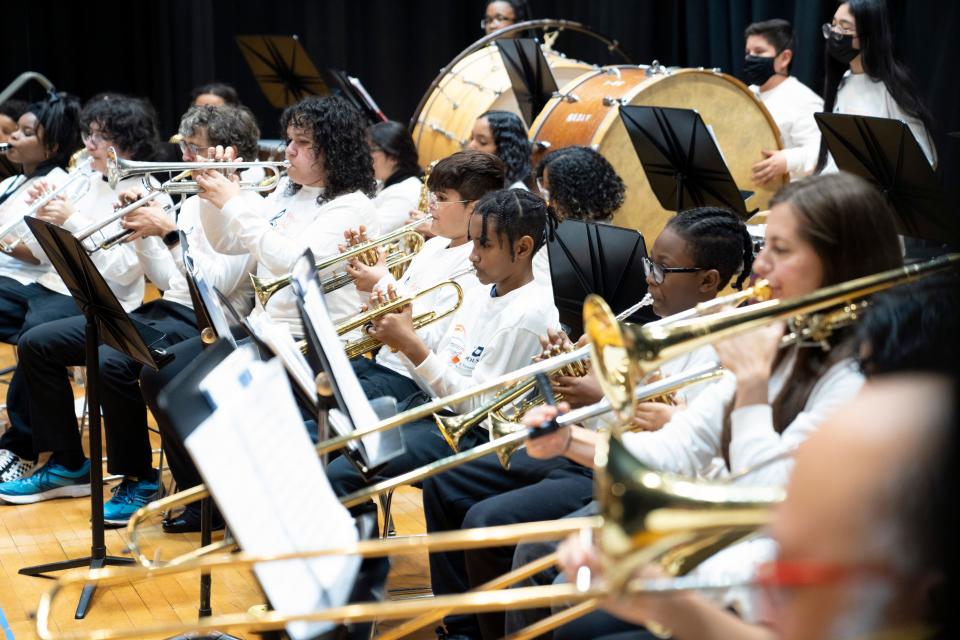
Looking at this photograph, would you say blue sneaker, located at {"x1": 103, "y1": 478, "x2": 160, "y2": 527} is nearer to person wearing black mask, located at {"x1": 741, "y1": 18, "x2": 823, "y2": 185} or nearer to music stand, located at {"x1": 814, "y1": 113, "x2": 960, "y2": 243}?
music stand, located at {"x1": 814, "y1": 113, "x2": 960, "y2": 243}

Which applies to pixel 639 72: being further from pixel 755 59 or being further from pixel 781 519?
pixel 781 519

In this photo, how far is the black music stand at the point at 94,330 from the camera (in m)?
3.14

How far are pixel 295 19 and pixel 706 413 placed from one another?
8051 millimetres

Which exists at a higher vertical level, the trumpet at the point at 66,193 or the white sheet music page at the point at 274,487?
the white sheet music page at the point at 274,487

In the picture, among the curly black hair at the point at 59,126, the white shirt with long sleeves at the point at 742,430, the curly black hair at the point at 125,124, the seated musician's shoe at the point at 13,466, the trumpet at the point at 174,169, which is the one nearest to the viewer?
the white shirt with long sleeves at the point at 742,430

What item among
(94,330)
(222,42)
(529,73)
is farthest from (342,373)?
(222,42)

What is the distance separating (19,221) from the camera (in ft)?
16.0

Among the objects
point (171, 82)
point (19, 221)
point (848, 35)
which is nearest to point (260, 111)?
point (171, 82)

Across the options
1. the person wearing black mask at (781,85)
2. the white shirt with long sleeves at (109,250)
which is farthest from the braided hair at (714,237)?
the person wearing black mask at (781,85)

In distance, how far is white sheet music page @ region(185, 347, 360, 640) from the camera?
60.9 inches

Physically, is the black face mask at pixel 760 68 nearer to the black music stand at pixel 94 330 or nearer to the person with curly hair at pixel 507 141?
the person with curly hair at pixel 507 141

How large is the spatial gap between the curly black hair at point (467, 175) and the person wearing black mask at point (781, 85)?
7.72ft

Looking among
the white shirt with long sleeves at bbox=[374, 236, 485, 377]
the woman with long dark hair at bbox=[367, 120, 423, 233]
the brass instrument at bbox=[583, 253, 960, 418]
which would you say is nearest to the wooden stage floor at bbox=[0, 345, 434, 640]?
the white shirt with long sleeves at bbox=[374, 236, 485, 377]

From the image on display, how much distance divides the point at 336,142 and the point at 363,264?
2.44ft
